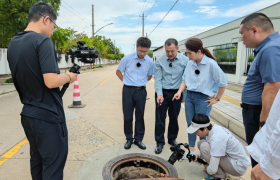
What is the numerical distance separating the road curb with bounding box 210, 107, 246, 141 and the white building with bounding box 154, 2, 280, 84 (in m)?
6.54

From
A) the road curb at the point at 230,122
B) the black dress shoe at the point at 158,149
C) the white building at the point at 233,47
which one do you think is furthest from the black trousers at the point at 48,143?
the white building at the point at 233,47

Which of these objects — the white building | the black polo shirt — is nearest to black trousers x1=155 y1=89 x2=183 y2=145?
the black polo shirt

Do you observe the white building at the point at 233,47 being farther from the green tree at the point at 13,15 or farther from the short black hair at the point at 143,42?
the green tree at the point at 13,15

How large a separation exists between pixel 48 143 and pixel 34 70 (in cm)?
64

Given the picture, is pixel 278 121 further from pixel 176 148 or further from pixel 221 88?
pixel 221 88

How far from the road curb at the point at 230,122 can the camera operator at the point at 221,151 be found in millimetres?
1934

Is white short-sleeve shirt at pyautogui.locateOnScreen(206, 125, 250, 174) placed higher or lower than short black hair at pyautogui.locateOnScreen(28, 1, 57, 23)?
lower

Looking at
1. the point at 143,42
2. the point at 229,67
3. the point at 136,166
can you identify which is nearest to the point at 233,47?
the point at 229,67

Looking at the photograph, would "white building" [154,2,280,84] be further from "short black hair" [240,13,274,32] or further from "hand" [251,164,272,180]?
"hand" [251,164,272,180]

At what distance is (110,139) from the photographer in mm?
4004

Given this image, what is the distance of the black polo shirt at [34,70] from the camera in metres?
1.63

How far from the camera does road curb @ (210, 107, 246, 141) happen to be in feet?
14.3

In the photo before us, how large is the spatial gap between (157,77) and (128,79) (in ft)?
1.64

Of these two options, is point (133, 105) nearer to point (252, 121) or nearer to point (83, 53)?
point (83, 53)
